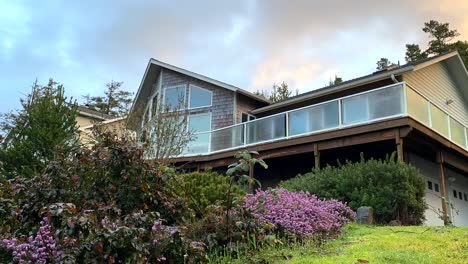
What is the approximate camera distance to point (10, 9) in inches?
447

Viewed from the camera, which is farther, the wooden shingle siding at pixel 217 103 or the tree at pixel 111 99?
the tree at pixel 111 99

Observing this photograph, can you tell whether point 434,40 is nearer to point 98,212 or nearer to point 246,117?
point 246,117

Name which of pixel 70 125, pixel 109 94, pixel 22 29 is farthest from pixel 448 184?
pixel 109 94

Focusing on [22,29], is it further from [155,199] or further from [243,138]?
[155,199]

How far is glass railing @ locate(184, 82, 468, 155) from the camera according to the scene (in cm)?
1298

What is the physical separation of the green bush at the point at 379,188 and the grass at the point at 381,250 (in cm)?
245

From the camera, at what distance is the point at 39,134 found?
13836mm

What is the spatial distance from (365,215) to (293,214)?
119 inches

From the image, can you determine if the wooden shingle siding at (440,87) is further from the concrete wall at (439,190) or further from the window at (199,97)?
the window at (199,97)

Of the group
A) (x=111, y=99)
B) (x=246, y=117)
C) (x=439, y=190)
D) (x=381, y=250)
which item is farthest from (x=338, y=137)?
(x=111, y=99)

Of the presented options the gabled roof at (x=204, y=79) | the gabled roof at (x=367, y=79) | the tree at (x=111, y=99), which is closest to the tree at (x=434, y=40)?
the gabled roof at (x=367, y=79)

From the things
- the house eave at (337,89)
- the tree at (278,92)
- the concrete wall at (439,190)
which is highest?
the tree at (278,92)

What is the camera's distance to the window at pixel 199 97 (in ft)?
67.7

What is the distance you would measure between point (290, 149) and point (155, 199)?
10.3 metres
